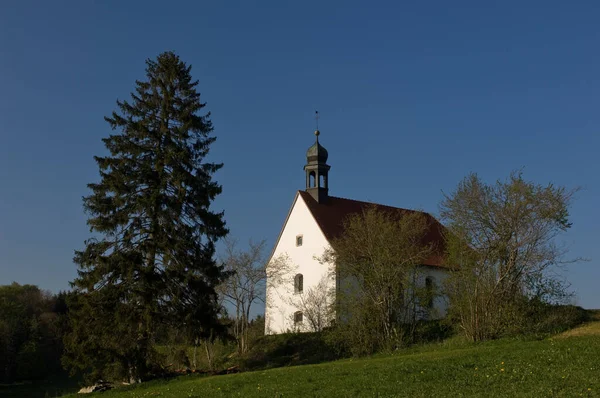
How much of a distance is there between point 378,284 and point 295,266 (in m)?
13.3

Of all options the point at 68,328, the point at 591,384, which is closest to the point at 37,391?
the point at 68,328

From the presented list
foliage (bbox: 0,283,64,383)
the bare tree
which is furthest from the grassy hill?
foliage (bbox: 0,283,64,383)

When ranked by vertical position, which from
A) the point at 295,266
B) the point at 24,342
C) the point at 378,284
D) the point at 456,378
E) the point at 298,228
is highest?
the point at 298,228

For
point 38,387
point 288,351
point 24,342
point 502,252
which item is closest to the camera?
point 502,252

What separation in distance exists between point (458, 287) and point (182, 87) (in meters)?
14.0

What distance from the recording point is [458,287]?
25.6 metres

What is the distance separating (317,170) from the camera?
41688 millimetres

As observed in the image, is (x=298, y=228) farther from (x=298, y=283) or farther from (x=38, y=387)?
(x=38, y=387)

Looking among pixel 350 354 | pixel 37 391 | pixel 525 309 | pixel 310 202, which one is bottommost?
pixel 37 391

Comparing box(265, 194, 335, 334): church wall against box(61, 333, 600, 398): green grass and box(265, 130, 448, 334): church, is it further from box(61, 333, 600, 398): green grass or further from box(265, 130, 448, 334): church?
box(61, 333, 600, 398): green grass

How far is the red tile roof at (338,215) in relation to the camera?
3916 centimetres

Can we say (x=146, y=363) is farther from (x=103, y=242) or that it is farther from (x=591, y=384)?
(x=591, y=384)

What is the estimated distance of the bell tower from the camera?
4150 centimetres

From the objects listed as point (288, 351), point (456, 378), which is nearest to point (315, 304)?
point (288, 351)
